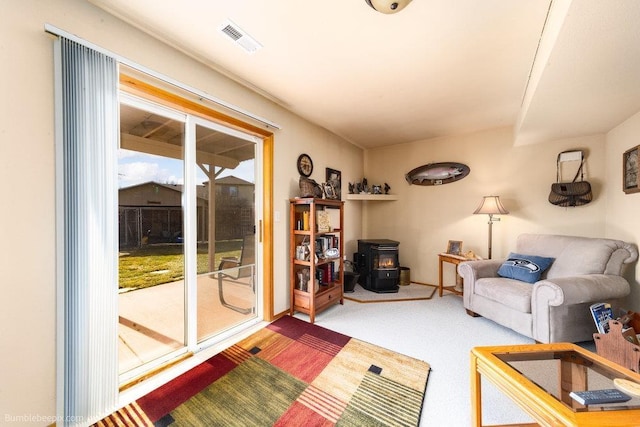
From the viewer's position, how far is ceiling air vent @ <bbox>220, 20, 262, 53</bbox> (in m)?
1.58

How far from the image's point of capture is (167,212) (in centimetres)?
195

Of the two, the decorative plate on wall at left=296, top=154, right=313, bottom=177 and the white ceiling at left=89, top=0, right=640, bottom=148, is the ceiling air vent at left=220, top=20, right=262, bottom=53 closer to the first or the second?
the white ceiling at left=89, top=0, right=640, bottom=148

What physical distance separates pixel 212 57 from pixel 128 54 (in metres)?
0.57

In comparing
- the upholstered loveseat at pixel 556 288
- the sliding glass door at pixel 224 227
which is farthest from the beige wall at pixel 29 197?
the upholstered loveseat at pixel 556 288

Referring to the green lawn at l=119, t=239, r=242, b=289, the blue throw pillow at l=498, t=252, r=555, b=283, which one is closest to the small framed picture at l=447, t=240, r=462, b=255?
the blue throw pillow at l=498, t=252, r=555, b=283

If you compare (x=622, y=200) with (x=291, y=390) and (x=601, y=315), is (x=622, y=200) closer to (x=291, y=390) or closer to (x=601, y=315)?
(x=601, y=315)

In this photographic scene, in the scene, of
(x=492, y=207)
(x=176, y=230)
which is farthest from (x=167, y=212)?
(x=492, y=207)

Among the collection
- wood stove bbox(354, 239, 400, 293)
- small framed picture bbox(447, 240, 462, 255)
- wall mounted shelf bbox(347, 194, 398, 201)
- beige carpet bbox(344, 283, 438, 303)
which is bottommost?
beige carpet bbox(344, 283, 438, 303)

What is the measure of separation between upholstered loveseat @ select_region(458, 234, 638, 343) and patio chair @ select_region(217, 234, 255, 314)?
8.32 feet

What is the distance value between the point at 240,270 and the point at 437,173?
342cm

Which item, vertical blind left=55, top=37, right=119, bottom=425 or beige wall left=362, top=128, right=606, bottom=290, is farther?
beige wall left=362, top=128, right=606, bottom=290

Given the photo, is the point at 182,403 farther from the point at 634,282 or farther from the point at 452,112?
the point at 634,282

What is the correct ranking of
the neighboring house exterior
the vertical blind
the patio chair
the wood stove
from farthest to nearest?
1. the wood stove
2. the patio chair
3. the neighboring house exterior
4. the vertical blind

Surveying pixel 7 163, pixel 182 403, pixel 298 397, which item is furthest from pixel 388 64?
pixel 182 403
